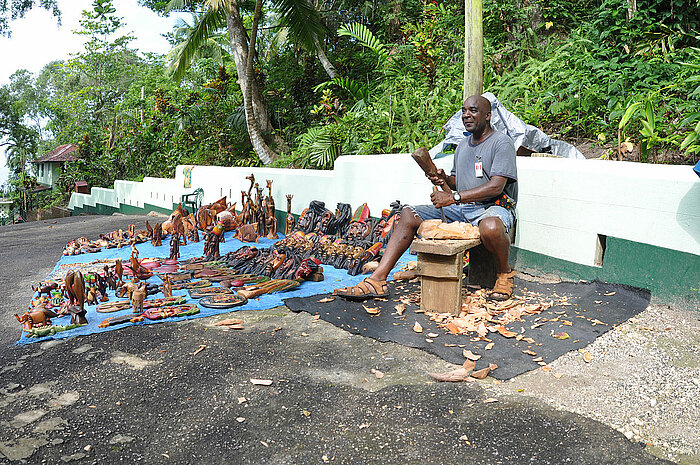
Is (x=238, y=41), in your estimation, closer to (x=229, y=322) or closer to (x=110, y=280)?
(x=110, y=280)

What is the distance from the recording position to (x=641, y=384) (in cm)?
307

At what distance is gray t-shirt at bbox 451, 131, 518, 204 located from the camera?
458 centimetres

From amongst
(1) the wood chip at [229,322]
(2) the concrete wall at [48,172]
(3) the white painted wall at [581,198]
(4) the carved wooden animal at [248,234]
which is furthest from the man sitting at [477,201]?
(2) the concrete wall at [48,172]

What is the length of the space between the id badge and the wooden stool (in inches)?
29.5

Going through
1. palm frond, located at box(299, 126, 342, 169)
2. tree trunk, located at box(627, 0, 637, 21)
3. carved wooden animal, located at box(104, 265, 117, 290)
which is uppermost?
tree trunk, located at box(627, 0, 637, 21)

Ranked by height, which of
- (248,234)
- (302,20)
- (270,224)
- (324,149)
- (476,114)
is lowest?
(248,234)

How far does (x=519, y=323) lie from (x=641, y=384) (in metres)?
1.07

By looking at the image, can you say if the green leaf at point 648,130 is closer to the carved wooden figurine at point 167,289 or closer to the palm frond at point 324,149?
the carved wooden figurine at point 167,289

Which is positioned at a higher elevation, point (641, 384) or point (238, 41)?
point (238, 41)

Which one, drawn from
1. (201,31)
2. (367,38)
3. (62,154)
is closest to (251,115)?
(201,31)

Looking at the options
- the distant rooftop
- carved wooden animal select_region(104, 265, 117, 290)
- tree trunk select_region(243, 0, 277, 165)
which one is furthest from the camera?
the distant rooftop

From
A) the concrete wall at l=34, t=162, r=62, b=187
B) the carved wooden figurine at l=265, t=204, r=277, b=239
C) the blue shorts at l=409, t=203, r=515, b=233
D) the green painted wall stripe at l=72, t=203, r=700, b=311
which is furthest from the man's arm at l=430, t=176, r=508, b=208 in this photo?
the concrete wall at l=34, t=162, r=62, b=187

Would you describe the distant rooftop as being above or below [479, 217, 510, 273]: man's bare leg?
above

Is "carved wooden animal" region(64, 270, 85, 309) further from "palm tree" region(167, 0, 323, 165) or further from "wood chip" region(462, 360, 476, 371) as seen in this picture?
"palm tree" region(167, 0, 323, 165)
